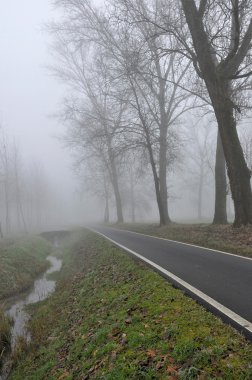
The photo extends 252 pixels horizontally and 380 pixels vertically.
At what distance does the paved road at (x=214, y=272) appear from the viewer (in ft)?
21.4

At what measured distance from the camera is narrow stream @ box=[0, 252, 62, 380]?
31.7 ft

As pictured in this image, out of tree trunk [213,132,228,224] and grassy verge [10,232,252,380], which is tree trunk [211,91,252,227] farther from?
grassy verge [10,232,252,380]

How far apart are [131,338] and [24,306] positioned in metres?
7.58

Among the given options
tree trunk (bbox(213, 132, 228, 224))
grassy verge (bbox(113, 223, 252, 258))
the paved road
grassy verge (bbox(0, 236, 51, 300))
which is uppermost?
tree trunk (bbox(213, 132, 228, 224))

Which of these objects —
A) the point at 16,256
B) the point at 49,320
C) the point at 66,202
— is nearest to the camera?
the point at 49,320

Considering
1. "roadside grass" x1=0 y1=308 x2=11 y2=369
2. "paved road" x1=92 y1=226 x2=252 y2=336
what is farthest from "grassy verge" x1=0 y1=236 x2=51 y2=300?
"paved road" x1=92 y1=226 x2=252 y2=336

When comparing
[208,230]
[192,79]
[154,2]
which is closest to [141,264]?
[208,230]

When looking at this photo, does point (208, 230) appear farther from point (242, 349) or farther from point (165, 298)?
point (242, 349)

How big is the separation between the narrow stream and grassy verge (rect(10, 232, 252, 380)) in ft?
0.94

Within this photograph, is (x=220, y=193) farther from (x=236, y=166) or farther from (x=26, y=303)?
(x=26, y=303)

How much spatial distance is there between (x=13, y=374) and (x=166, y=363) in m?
4.26

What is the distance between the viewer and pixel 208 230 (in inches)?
656

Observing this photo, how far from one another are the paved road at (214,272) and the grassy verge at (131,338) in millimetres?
531

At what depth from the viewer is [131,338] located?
6031 mm
